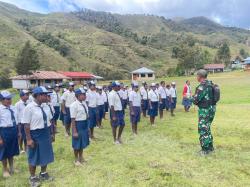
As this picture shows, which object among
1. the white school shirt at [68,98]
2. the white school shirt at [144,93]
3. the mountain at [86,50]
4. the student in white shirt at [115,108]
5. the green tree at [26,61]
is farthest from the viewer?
the mountain at [86,50]

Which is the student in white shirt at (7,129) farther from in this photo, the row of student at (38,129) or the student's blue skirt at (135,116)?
the student's blue skirt at (135,116)

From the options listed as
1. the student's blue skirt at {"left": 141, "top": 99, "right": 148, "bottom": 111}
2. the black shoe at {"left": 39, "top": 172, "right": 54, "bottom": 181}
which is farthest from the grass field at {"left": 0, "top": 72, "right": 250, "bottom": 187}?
the student's blue skirt at {"left": 141, "top": 99, "right": 148, "bottom": 111}

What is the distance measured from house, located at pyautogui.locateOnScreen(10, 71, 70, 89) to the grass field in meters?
51.4

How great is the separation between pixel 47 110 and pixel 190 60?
79.5 metres

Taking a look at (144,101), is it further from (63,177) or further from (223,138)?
(63,177)

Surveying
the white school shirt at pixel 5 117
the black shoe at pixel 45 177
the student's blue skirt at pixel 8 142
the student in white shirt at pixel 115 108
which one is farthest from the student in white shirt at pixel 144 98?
the black shoe at pixel 45 177

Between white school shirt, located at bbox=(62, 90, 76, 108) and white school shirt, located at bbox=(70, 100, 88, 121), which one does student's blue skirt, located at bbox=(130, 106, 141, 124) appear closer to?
white school shirt, located at bbox=(62, 90, 76, 108)

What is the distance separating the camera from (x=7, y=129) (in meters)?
8.31

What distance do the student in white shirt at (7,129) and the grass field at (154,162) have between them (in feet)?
1.88

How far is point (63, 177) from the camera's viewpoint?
819 cm

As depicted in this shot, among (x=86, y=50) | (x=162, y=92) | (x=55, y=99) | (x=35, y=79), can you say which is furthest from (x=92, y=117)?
(x=86, y=50)

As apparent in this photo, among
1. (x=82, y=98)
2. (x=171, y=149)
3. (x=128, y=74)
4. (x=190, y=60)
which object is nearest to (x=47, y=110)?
(x=82, y=98)

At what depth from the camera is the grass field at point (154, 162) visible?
24.9ft

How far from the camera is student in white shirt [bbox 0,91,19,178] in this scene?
823 centimetres
